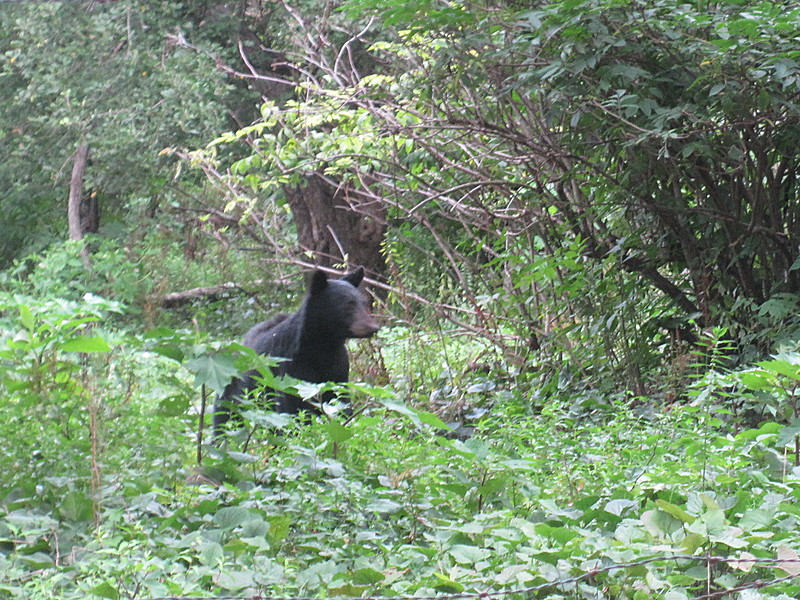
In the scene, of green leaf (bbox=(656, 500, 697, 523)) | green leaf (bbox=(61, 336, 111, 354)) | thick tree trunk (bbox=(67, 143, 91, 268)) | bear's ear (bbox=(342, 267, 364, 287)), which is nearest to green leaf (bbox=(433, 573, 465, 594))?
green leaf (bbox=(656, 500, 697, 523))

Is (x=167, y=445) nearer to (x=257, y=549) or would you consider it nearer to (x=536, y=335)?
(x=257, y=549)

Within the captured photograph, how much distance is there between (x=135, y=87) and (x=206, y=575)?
1246 centimetres

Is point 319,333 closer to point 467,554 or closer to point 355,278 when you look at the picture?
point 355,278

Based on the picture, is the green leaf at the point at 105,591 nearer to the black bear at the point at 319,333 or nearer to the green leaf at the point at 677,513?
the green leaf at the point at 677,513

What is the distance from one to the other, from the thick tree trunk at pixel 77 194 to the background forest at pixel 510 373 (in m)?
5.51

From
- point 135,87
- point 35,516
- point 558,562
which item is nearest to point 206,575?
point 35,516

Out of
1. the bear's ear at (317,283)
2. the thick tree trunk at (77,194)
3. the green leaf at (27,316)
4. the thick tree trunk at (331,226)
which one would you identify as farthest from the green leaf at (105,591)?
the thick tree trunk at (77,194)

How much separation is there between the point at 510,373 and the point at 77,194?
11.2 metres

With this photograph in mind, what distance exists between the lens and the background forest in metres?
2.85

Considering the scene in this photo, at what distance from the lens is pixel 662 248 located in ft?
21.6

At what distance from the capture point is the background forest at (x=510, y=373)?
2.85 m

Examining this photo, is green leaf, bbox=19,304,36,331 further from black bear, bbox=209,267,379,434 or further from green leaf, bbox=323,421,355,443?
black bear, bbox=209,267,379,434

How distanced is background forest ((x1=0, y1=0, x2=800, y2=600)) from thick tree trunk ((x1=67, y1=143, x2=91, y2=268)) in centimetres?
551

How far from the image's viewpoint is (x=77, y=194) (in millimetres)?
16578
